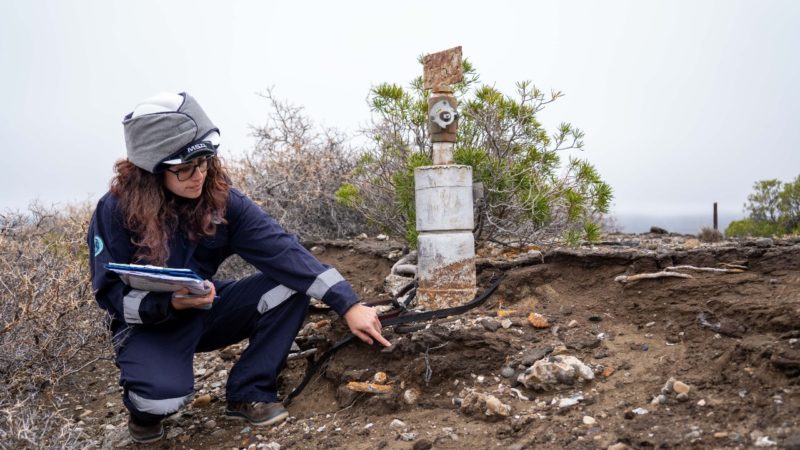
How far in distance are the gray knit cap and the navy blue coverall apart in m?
0.31

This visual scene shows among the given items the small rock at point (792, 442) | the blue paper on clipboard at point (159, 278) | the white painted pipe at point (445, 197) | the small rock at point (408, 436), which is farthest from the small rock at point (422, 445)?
the white painted pipe at point (445, 197)

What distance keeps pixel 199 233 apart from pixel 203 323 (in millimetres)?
511

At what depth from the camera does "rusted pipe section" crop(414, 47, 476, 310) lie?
415 centimetres

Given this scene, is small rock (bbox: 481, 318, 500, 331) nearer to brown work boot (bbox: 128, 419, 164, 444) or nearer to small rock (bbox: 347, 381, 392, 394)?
small rock (bbox: 347, 381, 392, 394)

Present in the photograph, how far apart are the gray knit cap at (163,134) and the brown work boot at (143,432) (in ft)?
4.19

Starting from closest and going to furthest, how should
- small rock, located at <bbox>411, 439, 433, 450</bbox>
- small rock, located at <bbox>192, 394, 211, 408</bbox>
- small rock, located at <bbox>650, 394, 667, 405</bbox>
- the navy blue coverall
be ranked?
small rock, located at <bbox>650, 394, 667, 405</bbox>, small rock, located at <bbox>411, 439, 433, 450</bbox>, the navy blue coverall, small rock, located at <bbox>192, 394, 211, 408</bbox>

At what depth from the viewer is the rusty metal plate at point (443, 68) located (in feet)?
13.7

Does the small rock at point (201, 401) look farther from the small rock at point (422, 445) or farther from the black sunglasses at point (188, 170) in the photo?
the small rock at point (422, 445)

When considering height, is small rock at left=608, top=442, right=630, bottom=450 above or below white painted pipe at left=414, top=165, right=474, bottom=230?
below

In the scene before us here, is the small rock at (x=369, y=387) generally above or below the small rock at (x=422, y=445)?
above

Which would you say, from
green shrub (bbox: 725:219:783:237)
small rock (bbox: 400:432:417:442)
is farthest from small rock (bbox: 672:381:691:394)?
green shrub (bbox: 725:219:783:237)

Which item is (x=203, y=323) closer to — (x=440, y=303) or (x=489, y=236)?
(x=440, y=303)

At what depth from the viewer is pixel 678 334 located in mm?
3451

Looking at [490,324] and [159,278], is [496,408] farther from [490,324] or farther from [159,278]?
[159,278]
